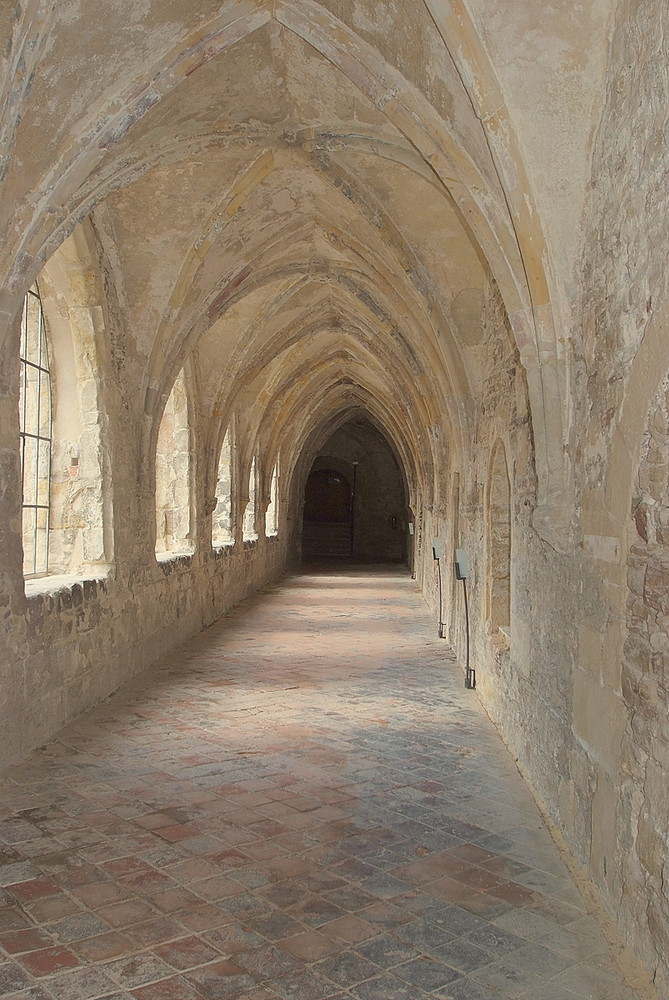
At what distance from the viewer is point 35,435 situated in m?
6.68

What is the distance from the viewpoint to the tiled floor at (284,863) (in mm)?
2648

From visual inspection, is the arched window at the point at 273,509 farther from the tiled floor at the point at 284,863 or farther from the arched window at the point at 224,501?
the tiled floor at the point at 284,863

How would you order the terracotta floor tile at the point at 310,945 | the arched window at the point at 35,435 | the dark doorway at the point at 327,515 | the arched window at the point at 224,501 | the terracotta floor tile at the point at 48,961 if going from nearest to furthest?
the terracotta floor tile at the point at 48,961 < the terracotta floor tile at the point at 310,945 < the arched window at the point at 35,435 < the arched window at the point at 224,501 < the dark doorway at the point at 327,515

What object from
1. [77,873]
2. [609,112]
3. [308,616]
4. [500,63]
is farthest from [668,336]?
[308,616]

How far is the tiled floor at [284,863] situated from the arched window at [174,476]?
4.12 metres

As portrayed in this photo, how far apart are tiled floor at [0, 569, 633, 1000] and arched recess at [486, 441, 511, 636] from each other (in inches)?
32.7

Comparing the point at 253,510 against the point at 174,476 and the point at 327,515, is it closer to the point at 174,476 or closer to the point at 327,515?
the point at 174,476

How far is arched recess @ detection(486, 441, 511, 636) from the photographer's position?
6.73 metres

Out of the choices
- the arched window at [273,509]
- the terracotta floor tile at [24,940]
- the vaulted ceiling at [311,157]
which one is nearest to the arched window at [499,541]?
the vaulted ceiling at [311,157]

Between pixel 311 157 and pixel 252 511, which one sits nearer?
pixel 311 157

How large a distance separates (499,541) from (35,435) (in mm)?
3826

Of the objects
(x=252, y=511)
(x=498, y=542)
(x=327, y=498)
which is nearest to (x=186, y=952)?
(x=498, y=542)

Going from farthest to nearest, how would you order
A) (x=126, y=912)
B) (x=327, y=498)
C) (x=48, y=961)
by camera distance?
(x=327, y=498) → (x=126, y=912) → (x=48, y=961)

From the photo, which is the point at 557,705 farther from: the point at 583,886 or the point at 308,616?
the point at 308,616
